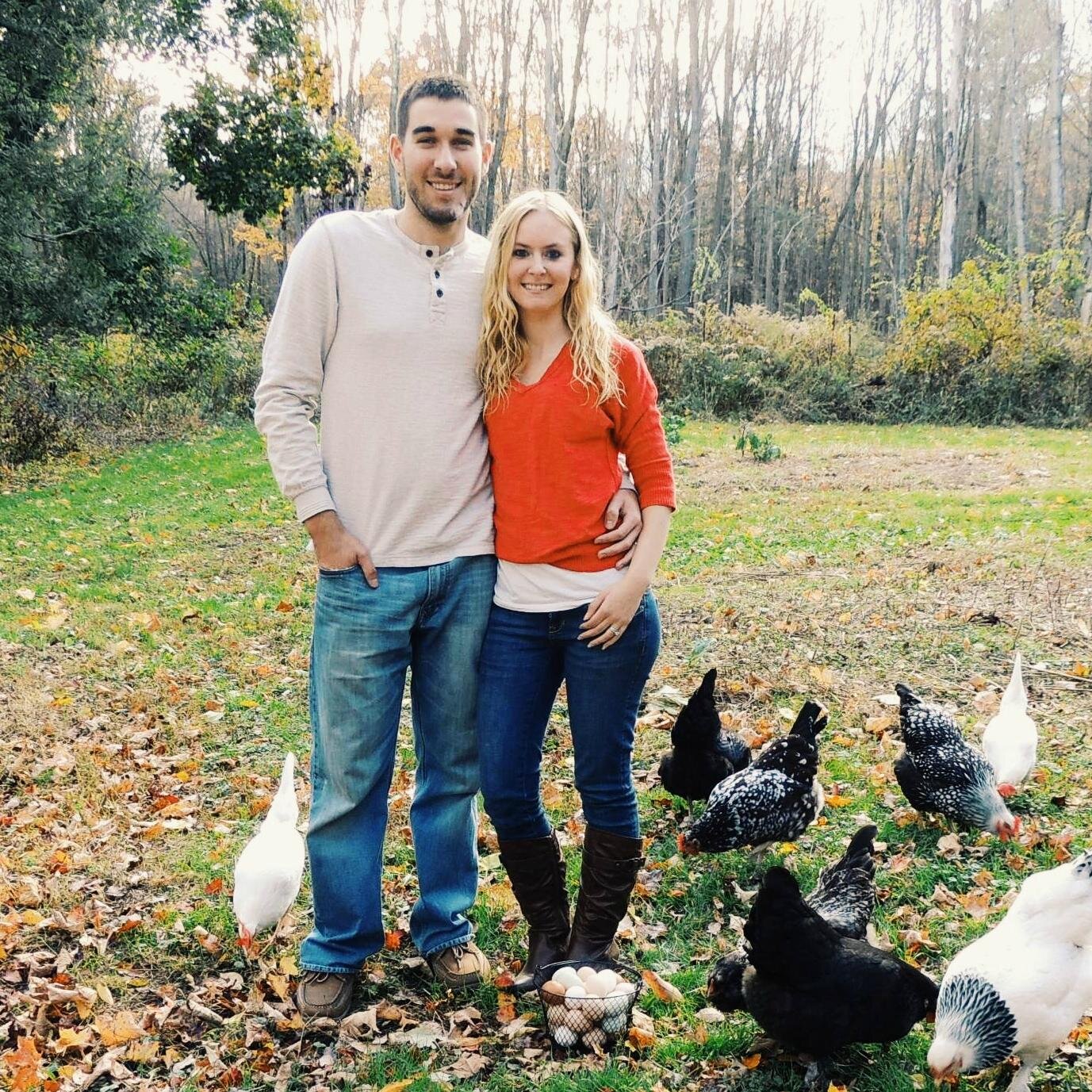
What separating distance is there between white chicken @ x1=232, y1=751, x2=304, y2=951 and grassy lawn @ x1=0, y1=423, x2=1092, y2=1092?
124 millimetres

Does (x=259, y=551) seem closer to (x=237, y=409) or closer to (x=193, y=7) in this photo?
(x=193, y=7)

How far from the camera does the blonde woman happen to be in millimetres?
2402

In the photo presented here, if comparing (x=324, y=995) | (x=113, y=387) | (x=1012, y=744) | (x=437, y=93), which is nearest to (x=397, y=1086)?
(x=324, y=995)

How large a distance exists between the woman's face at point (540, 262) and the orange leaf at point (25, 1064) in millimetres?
2530

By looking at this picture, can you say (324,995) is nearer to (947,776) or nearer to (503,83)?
(947,776)

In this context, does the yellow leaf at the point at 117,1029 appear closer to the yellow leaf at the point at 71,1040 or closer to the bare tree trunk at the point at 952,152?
the yellow leaf at the point at 71,1040

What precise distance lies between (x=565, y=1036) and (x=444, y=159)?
8.12ft

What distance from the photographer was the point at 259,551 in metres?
8.54

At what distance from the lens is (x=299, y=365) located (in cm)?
243

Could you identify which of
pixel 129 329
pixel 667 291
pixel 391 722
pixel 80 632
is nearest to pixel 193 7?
pixel 129 329

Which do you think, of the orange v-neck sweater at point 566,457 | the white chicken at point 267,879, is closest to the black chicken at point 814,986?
the orange v-neck sweater at point 566,457

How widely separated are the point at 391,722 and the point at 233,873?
1.49 m

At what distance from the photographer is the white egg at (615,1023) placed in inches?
103

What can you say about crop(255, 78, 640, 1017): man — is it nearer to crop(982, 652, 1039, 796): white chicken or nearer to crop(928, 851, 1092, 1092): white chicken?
crop(928, 851, 1092, 1092): white chicken
